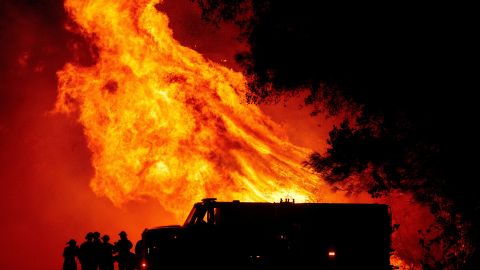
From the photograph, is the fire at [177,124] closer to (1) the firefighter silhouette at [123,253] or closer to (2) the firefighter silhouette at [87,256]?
(1) the firefighter silhouette at [123,253]

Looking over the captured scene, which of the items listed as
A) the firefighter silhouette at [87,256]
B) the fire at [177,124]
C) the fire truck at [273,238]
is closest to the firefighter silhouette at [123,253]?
the firefighter silhouette at [87,256]

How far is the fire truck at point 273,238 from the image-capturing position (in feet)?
45.8

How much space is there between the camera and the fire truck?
14.0 m

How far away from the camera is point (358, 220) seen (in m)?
14.8

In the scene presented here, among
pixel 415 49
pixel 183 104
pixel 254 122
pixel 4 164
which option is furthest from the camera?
pixel 4 164

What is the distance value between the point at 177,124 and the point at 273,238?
9630 mm

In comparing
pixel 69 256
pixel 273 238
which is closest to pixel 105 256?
pixel 69 256

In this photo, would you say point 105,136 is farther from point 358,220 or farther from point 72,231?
point 358,220

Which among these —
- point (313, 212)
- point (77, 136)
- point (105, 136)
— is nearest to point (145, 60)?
point (105, 136)

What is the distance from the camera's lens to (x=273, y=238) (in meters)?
14.2

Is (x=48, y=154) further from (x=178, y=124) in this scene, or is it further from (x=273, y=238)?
(x=273, y=238)

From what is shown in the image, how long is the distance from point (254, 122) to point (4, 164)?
49.9 feet

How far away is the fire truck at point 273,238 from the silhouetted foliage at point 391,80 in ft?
4.58

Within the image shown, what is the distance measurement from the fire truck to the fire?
6094 millimetres
